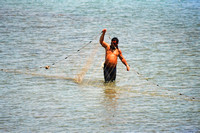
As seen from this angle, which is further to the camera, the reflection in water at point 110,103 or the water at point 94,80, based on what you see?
the reflection in water at point 110,103

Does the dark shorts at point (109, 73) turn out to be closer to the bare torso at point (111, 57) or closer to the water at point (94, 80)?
the bare torso at point (111, 57)

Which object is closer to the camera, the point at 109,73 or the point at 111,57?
the point at 111,57

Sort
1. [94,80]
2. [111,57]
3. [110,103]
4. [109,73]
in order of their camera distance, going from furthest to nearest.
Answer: [94,80]
[109,73]
[111,57]
[110,103]

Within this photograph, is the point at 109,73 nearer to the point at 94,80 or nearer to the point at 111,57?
the point at 111,57

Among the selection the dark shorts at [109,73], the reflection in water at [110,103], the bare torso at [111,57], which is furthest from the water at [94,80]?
the bare torso at [111,57]

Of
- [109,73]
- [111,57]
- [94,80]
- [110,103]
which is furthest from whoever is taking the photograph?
[94,80]

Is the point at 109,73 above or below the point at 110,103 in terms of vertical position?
above

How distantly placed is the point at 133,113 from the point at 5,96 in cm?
296

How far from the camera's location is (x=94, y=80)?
476 inches

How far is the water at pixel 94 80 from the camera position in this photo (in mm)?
8766

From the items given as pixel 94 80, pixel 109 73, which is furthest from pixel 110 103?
pixel 94 80

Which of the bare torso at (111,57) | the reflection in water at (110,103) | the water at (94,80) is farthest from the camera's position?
the bare torso at (111,57)

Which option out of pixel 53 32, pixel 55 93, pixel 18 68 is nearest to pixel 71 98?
pixel 55 93

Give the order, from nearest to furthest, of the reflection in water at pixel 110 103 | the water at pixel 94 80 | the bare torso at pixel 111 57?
the water at pixel 94 80, the reflection in water at pixel 110 103, the bare torso at pixel 111 57
